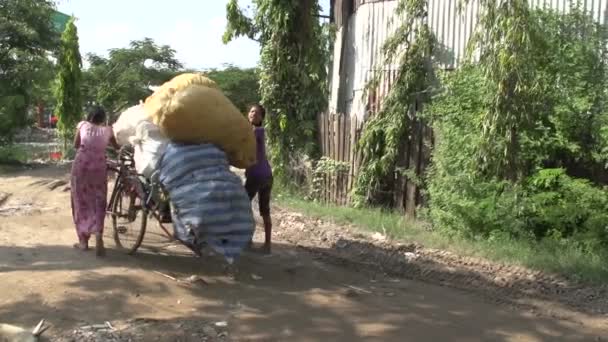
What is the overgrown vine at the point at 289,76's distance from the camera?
13625mm

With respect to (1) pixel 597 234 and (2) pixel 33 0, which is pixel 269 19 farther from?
(2) pixel 33 0

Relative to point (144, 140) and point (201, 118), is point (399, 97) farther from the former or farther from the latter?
point (144, 140)

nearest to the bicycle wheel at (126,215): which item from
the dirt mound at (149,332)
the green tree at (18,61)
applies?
the dirt mound at (149,332)

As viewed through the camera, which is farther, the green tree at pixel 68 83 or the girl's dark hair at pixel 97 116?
the green tree at pixel 68 83

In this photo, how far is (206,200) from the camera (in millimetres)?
6375

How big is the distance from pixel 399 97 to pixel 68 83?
45.9 ft

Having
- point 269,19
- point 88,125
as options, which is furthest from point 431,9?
point 88,125

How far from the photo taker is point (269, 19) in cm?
1379

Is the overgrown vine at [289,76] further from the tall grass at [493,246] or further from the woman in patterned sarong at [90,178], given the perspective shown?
the woman in patterned sarong at [90,178]

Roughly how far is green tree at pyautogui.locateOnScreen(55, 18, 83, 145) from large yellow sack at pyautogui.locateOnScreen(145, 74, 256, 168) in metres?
15.7

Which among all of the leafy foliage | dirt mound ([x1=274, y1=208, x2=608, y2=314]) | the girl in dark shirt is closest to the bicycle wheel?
the girl in dark shirt

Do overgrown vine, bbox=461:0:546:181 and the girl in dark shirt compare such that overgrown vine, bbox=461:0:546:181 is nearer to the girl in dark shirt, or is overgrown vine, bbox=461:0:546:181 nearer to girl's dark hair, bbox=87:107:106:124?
the girl in dark shirt

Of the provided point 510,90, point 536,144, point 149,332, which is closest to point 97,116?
point 149,332

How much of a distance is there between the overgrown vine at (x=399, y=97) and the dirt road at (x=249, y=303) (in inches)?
136
